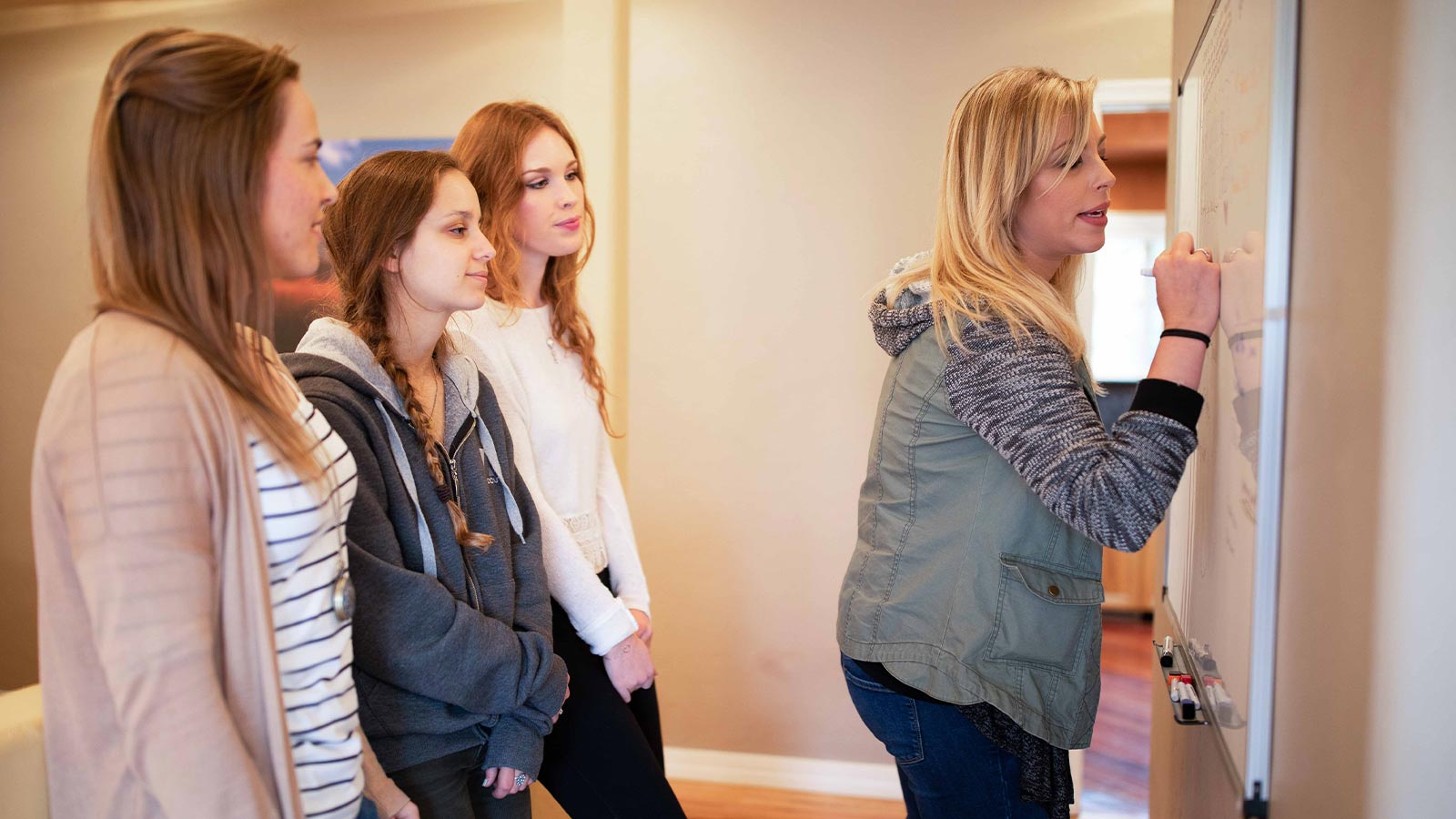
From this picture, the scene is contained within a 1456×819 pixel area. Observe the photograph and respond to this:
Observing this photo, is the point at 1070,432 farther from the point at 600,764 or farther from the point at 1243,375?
the point at 600,764

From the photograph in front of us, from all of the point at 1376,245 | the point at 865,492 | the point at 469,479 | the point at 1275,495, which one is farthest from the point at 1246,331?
the point at 469,479

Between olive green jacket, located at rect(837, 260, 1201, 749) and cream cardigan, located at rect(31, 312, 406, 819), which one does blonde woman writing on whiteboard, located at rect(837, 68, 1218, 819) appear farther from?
cream cardigan, located at rect(31, 312, 406, 819)

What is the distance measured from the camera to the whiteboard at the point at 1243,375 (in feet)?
3.63

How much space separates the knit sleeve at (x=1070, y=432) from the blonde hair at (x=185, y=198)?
76 cm

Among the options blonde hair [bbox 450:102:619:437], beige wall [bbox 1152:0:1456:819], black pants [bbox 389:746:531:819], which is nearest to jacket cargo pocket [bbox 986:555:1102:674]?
beige wall [bbox 1152:0:1456:819]

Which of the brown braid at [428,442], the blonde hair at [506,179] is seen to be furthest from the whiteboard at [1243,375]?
the blonde hair at [506,179]

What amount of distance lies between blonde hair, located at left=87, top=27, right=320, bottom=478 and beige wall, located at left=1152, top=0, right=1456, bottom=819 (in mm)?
973

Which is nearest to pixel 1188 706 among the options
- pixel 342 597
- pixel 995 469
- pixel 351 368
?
pixel 995 469

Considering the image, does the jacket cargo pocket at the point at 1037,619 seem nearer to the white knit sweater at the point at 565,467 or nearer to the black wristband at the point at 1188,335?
the black wristband at the point at 1188,335

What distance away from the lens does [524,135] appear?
1914 millimetres

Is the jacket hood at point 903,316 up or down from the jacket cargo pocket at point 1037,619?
up

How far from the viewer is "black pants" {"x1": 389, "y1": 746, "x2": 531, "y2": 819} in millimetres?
Answer: 1382

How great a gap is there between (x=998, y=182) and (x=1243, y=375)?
14.7 inches

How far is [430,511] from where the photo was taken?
1.42 meters
